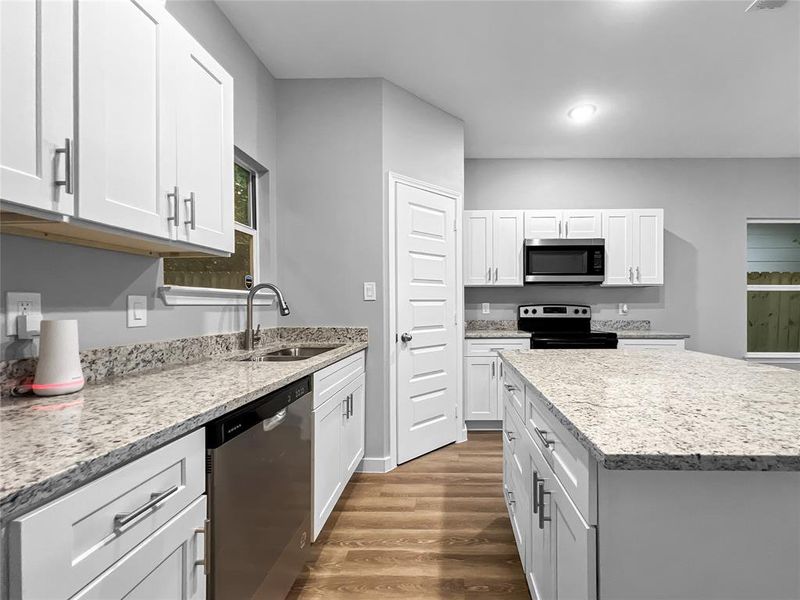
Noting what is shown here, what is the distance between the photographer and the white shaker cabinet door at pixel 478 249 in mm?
4453

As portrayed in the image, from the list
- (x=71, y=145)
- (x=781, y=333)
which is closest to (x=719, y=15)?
(x=71, y=145)

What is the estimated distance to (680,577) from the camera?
815 mm

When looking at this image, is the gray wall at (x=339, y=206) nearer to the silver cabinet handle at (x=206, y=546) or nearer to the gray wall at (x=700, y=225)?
the gray wall at (x=700, y=225)

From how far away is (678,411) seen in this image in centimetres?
104

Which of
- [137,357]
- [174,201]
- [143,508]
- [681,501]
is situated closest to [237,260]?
[137,357]

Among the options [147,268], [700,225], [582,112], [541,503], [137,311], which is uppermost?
[582,112]

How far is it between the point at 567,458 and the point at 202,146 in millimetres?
1640

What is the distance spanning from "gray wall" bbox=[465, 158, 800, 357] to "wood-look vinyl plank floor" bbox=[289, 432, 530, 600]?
2290 mm

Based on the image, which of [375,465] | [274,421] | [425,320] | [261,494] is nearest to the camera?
[261,494]

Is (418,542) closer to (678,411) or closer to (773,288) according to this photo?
(678,411)

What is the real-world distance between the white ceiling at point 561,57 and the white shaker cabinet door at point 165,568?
2548 millimetres

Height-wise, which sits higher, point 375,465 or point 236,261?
point 236,261

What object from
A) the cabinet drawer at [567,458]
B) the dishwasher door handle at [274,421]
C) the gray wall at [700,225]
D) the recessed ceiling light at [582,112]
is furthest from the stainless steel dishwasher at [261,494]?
the gray wall at [700,225]

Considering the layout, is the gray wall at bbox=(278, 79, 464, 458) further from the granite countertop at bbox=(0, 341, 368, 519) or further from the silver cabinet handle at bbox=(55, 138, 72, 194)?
the silver cabinet handle at bbox=(55, 138, 72, 194)
